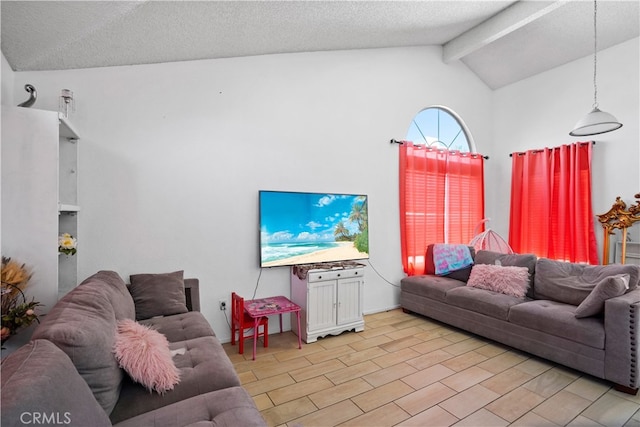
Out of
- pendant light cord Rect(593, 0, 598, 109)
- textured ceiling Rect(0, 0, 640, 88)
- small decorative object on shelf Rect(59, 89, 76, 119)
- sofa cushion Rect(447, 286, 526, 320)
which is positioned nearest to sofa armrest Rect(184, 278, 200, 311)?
small decorative object on shelf Rect(59, 89, 76, 119)

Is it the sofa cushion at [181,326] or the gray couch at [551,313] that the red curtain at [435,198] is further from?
the sofa cushion at [181,326]

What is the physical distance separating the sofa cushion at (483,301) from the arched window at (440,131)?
2182mm

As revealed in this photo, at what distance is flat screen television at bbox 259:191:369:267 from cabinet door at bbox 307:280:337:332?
0.36 metres

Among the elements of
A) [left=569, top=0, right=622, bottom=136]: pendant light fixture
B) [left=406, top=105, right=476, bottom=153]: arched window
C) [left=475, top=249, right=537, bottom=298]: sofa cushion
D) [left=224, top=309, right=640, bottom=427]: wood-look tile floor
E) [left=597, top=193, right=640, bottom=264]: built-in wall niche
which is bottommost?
[left=224, top=309, right=640, bottom=427]: wood-look tile floor

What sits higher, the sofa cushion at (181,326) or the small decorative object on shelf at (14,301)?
the small decorative object on shelf at (14,301)

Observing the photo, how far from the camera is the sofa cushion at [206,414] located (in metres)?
1.29

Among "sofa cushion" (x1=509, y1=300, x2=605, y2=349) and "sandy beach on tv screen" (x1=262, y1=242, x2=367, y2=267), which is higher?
"sandy beach on tv screen" (x1=262, y1=242, x2=367, y2=267)

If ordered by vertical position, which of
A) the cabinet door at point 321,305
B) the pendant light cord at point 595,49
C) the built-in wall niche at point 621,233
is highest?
the pendant light cord at point 595,49

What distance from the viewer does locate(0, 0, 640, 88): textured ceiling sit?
2014 millimetres

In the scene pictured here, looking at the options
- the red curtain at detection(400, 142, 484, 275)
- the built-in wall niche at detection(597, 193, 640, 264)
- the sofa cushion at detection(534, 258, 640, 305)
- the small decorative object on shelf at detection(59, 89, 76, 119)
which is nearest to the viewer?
the small decorative object on shelf at detection(59, 89, 76, 119)

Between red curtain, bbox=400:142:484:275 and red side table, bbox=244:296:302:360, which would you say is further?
red curtain, bbox=400:142:484:275

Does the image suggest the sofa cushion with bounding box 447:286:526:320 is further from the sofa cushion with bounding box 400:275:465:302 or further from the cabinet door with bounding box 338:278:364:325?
the cabinet door with bounding box 338:278:364:325

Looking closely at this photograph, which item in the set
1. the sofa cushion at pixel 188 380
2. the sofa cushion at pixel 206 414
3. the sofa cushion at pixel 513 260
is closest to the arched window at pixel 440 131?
the sofa cushion at pixel 513 260

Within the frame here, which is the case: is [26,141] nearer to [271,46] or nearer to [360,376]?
[271,46]
